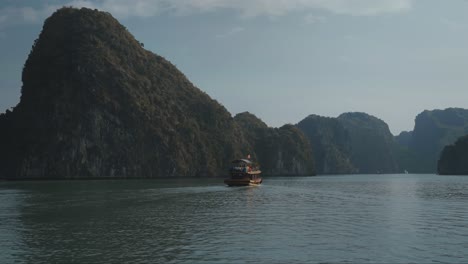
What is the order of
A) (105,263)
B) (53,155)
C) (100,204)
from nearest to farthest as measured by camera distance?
(105,263) < (100,204) < (53,155)

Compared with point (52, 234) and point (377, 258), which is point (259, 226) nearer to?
point (377, 258)

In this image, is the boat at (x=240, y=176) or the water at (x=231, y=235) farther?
the boat at (x=240, y=176)

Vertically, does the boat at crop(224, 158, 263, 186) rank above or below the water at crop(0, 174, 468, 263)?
above

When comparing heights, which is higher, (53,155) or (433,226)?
(53,155)

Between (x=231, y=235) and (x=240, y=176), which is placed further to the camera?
(x=240, y=176)

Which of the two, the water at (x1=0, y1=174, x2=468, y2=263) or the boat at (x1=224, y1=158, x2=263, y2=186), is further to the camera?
the boat at (x1=224, y1=158, x2=263, y2=186)

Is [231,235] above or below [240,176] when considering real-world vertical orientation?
below

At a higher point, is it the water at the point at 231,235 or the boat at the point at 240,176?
the boat at the point at 240,176

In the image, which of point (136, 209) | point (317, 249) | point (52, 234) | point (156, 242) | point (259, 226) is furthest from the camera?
point (136, 209)

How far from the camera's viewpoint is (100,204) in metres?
65.3

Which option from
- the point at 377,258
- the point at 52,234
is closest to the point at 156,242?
the point at 52,234

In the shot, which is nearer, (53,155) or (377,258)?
(377,258)

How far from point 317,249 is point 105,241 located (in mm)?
15912

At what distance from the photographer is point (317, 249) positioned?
3181cm
